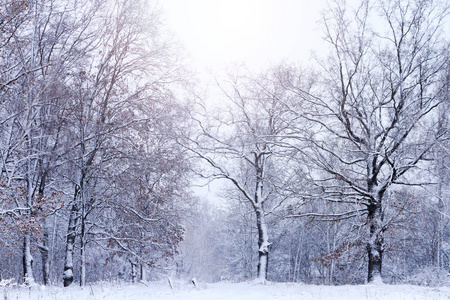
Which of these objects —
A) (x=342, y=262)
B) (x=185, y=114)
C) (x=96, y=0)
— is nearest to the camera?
(x=96, y=0)

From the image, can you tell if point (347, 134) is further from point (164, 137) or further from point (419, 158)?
point (164, 137)

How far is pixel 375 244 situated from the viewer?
12641mm

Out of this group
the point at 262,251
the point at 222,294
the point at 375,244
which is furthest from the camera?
the point at 262,251

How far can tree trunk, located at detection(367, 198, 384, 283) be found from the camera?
40.3ft

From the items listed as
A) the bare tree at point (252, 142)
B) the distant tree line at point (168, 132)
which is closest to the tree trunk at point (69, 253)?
the distant tree line at point (168, 132)

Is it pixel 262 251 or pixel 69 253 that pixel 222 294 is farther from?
pixel 262 251

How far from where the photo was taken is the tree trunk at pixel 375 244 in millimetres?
12281

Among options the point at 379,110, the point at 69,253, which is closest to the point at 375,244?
the point at 379,110

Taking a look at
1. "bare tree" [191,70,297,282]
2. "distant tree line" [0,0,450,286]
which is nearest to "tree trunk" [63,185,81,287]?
"distant tree line" [0,0,450,286]

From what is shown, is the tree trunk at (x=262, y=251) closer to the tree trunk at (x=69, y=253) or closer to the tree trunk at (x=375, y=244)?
the tree trunk at (x=375, y=244)

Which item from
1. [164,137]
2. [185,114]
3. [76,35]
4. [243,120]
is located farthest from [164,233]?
[76,35]

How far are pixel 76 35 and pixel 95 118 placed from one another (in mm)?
3264

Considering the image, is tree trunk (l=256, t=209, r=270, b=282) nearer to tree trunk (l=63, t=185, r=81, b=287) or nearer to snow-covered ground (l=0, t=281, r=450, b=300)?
snow-covered ground (l=0, t=281, r=450, b=300)

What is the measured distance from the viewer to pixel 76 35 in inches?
514
